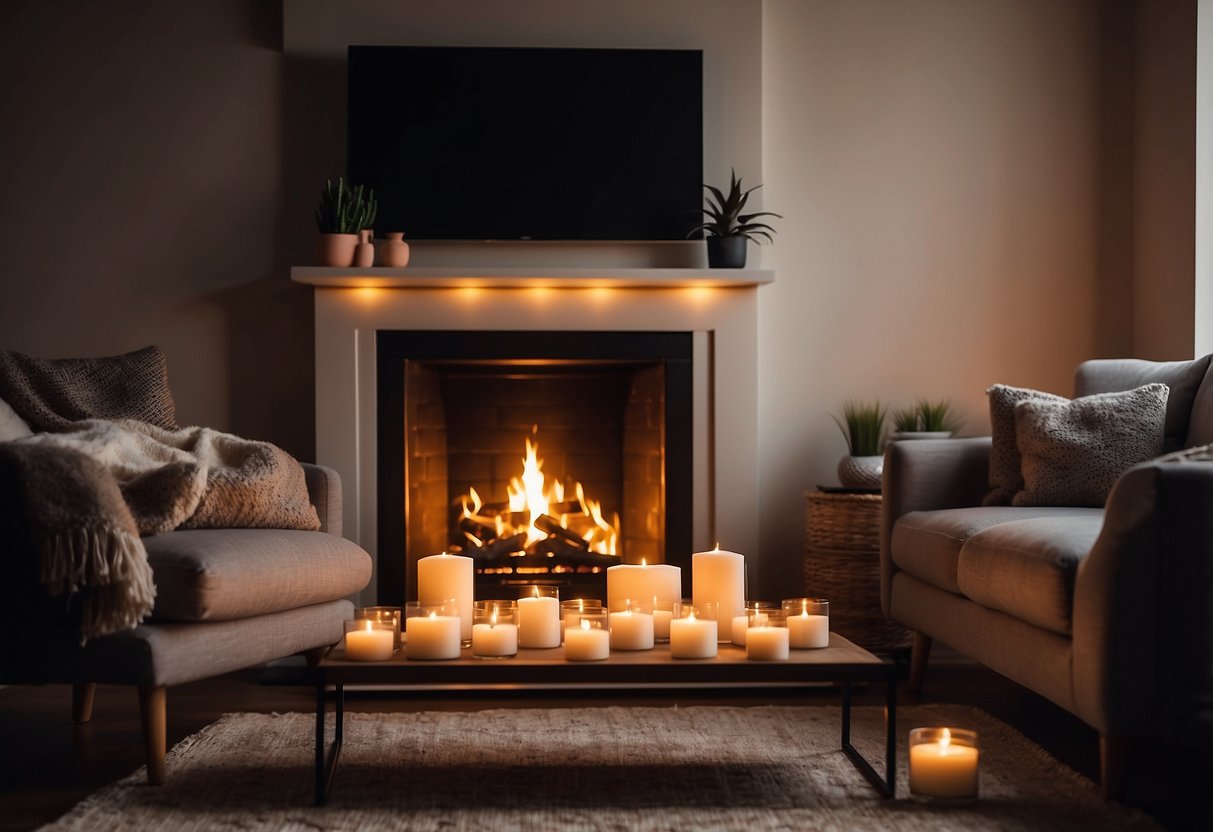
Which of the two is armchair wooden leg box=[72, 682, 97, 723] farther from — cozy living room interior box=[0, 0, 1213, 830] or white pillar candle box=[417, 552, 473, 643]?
white pillar candle box=[417, 552, 473, 643]

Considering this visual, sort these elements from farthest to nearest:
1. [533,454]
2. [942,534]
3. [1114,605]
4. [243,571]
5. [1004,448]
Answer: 1. [533,454]
2. [1004,448]
3. [942,534]
4. [243,571]
5. [1114,605]

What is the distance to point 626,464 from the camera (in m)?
3.98

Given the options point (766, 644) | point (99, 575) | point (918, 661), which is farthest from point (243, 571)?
point (918, 661)

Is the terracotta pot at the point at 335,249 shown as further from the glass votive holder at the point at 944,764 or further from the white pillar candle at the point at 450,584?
the glass votive holder at the point at 944,764

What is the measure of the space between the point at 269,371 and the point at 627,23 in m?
1.57

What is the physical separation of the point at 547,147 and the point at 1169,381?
6.30 feet

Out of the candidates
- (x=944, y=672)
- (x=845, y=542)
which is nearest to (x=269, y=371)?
(x=845, y=542)

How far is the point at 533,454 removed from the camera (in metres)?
3.93

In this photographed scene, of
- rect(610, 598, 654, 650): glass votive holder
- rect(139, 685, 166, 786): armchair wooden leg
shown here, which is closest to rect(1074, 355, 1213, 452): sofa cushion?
rect(610, 598, 654, 650): glass votive holder

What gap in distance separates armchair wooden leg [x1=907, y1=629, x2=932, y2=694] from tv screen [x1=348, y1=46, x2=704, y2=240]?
56.6 inches

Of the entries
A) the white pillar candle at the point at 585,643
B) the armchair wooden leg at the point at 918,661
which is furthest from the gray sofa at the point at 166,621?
the armchair wooden leg at the point at 918,661

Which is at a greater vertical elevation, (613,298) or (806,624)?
(613,298)

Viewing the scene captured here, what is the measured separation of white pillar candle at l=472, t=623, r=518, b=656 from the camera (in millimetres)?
2100

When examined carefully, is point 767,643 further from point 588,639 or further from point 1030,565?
point 1030,565
